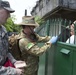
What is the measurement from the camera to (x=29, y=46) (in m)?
4.94

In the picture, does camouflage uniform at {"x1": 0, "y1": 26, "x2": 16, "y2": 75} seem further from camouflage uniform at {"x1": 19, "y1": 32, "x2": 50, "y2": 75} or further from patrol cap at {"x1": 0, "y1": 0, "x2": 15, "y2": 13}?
camouflage uniform at {"x1": 19, "y1": 32, "x2": 50, "y2": 75}

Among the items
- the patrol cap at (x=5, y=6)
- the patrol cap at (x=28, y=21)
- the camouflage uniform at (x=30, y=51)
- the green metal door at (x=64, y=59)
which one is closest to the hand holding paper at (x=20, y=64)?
the patrol cap at (x=5, y=6)

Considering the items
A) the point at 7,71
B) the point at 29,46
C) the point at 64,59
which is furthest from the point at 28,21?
the point at 7,71

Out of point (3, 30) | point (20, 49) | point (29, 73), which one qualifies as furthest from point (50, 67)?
point (3, 30)

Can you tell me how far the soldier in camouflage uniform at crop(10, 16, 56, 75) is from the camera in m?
4.97

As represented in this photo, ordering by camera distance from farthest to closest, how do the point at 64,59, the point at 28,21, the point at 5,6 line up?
1. the point at 28,21
2. the point at 64,59
3. the point at 5,6

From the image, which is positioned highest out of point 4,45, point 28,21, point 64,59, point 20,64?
point 28,21

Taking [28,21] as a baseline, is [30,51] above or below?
below

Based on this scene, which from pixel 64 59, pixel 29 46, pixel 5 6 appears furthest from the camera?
pixel 29 46

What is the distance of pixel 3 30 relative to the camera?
3.70 m

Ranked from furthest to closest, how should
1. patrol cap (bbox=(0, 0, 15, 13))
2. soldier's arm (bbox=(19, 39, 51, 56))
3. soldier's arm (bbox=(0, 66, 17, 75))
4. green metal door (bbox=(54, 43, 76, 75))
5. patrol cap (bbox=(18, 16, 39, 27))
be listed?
patrol cap (bbox=(18, 16, 39, 27))
soldier's arm (bbox=(19, 39, 51, 56))
green metal door (bbox=(54, 43, 76, 75))
patrol cap (bbox=(0, 0, 15, 13))
soldier's arm (bbox=(0, 66, 17, 75))

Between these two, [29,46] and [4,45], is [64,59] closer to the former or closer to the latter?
[29,46]

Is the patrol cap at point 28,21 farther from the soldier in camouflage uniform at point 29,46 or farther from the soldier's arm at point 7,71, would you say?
the soldier's arm at point 7,71

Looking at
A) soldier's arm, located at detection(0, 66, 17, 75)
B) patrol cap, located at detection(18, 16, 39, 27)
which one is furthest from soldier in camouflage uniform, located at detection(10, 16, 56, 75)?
soldier's arm, located at detection(0, 66, 17, 75)
